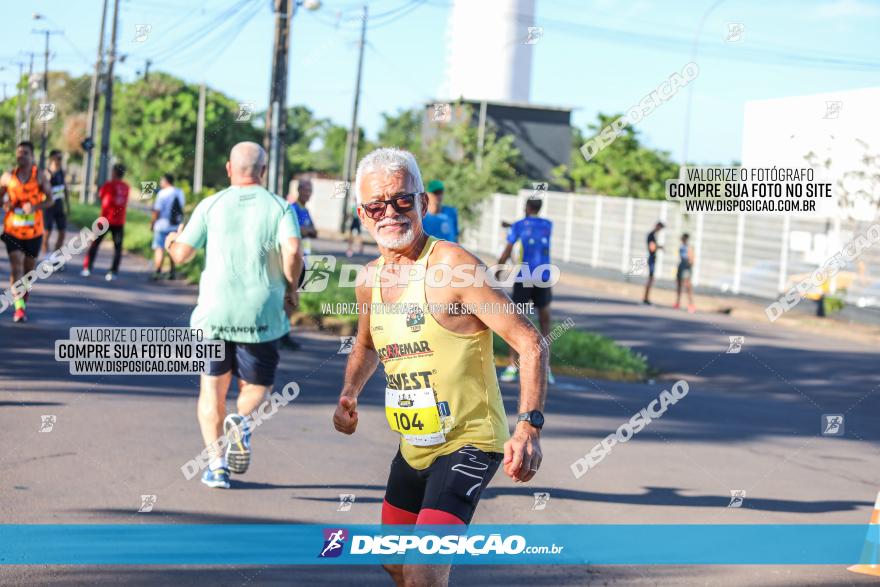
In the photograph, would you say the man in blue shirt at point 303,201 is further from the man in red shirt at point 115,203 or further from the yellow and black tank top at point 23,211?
the man in red shirt at point 115,203

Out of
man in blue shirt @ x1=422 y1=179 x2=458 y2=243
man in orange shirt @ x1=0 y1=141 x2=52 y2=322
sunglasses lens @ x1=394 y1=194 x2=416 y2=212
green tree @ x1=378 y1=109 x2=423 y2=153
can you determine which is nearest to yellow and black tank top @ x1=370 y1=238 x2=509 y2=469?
sunglasses lens @ x1=394 y1=194 x2=416 y2=212

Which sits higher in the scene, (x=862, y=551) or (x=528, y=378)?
(x=528, y=378)

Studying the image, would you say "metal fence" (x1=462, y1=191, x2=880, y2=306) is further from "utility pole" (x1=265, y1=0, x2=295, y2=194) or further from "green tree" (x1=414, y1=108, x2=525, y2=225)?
"utility pole" (x1=265, y1=0, x2=295, y2=194)

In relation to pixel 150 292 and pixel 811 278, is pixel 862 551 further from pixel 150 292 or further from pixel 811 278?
pixel 811 278

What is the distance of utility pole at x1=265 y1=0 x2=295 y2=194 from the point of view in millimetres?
16641

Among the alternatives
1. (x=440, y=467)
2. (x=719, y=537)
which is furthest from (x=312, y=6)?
(x=440, y=467)

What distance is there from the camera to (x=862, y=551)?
6281mm

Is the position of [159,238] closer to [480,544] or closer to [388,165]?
[480,544]

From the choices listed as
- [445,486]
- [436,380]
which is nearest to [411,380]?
[436,380]

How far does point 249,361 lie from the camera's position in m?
6.81

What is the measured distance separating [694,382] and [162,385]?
24.0 feet

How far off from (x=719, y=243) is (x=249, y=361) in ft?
94.6

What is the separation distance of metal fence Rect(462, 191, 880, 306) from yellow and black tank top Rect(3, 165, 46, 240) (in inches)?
470

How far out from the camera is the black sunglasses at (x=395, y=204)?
13.5 feet
